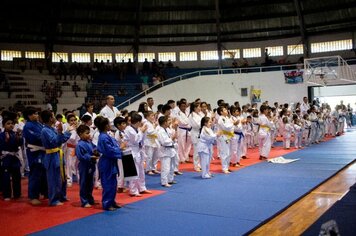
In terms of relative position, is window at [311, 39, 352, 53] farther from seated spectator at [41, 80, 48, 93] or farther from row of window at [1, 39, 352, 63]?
seated spectator at [41, 80, 48, 93]

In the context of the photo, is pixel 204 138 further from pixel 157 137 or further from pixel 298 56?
pixel 298 56

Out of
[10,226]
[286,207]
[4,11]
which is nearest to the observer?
[10,226]

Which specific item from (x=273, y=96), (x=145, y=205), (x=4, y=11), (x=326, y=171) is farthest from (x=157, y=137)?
(x=4, y=11)

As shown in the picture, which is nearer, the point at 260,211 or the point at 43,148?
the point at 260,211

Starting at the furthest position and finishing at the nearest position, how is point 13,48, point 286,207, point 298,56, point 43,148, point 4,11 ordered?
point 298,56, point 13,48, point 4,11, point 43,148, point 286,207

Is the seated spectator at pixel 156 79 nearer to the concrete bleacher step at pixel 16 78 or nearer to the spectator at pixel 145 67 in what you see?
the spectator at pixel 145 67

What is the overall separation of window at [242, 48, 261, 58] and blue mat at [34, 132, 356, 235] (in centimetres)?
1965

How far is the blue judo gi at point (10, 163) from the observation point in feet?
24.1

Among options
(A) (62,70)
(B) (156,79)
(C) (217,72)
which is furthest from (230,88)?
(A) (62,70)

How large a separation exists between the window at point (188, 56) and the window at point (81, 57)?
7.01 meters

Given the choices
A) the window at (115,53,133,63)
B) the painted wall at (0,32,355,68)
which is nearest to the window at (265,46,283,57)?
the painted wall at (0,32,355,68)

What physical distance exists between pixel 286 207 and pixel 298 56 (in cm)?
2332

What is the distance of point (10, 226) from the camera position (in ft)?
18.1

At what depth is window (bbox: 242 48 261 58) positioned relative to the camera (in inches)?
1120
